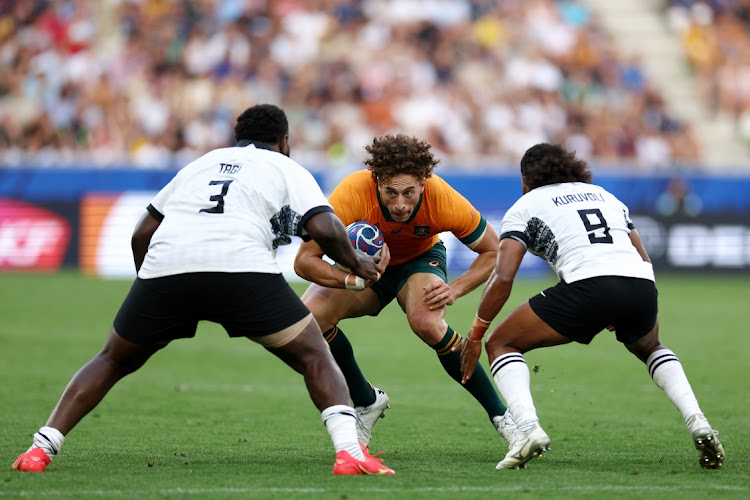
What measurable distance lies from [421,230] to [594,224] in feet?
4.68

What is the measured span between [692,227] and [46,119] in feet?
44.9

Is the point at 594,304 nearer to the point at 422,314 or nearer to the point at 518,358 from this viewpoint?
the point at 518,358

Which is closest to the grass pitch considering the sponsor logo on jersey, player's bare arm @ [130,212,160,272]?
player's bare arm @ [130,212,160,272]

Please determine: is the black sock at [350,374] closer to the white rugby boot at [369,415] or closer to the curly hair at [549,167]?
the white rugby boot at [369,415]

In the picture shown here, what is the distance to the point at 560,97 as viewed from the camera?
25.8 metres

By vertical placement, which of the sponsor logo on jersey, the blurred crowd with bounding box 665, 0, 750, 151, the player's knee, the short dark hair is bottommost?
the player's knee

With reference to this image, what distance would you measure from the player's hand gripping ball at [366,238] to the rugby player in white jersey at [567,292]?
2.71 feet

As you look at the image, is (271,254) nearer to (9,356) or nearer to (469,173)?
(9,356)

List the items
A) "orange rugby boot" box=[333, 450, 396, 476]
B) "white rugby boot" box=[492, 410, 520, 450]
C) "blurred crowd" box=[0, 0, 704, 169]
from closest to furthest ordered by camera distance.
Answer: "orange rugby boot" box=[333, 450, 396, 476] < "white rugby boot" box=[492, 410, 520, 450] < "blurred crowd" box=[0, 0, 704, 169]

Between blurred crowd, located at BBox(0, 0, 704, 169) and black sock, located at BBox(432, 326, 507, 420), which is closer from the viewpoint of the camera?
black sock, located at BBox(432, 326, 507, 420)

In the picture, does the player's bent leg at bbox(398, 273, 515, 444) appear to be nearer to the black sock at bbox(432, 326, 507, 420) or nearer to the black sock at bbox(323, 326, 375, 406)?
the black sock at bbox(432, 326, 507, 420)

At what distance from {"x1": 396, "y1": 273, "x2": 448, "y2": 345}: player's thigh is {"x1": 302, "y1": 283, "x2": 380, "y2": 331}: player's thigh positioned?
34 cm

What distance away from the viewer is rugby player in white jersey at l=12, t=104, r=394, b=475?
20.1 feet

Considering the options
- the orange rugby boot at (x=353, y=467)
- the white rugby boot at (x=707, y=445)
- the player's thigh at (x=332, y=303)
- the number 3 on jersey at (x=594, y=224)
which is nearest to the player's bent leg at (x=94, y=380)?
the orange rugby boot at (x=353, y=467)
